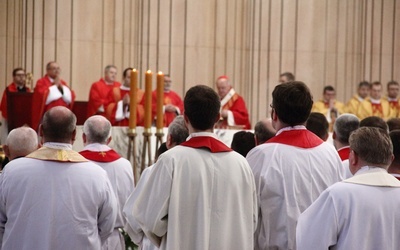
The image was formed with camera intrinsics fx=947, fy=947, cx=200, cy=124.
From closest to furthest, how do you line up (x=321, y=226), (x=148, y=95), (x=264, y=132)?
(x=321, y=226), (x=264, y=132), (x=148, y=95)

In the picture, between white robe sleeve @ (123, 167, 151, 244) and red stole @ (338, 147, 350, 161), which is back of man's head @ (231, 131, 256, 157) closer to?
red stole @ (338, 147, 350, 161)

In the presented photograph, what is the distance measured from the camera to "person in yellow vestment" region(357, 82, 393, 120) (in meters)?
15.0

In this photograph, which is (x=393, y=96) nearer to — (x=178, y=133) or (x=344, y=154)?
(x=344, y=154)

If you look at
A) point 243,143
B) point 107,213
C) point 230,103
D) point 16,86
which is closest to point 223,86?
point 230,103

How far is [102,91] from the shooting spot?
13.8 metres

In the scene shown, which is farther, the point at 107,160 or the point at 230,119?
the point at 230,119

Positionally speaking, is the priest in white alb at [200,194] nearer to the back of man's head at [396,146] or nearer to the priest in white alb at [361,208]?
the priest in white alb at [361,208]

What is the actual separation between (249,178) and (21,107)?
8.82 metres

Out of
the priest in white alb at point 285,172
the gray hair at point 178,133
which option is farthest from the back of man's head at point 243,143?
the priest in white alb at point 285,172

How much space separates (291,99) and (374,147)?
0.79 metres

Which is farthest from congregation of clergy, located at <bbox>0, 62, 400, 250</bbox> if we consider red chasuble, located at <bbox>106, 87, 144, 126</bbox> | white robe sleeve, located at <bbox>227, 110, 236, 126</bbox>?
white robe sleeve, located at <bbox>227, 110, 236, 126</bbox>

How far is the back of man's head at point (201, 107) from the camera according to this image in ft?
15.7

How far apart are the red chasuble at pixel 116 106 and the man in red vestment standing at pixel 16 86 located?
1.25 meters

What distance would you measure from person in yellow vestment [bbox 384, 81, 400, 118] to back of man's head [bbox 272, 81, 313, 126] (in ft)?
33.4
